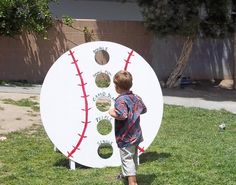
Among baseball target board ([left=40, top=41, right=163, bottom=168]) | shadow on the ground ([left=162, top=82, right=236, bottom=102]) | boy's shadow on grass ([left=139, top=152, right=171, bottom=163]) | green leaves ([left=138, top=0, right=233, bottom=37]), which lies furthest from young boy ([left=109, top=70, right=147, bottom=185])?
green leaves ([left=138, top=0, right=233, bottom=37])

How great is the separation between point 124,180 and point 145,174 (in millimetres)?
374

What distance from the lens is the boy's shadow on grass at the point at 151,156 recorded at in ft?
23.9

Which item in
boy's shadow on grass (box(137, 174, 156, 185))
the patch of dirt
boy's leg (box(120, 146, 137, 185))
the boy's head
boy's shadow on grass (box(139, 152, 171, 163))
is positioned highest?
the boy's head

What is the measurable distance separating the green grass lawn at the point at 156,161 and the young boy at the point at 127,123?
0.28 m

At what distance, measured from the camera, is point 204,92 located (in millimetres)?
15992

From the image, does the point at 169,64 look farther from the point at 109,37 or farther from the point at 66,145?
the point at 66,145

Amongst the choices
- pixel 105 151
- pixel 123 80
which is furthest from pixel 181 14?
pixel 123 80

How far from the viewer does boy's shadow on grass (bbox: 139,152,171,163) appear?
23.9 ft

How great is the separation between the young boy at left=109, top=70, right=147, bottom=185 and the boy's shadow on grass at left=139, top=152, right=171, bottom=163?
4.04 ft

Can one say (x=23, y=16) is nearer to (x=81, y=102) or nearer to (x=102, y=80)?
(x=102, y=80)

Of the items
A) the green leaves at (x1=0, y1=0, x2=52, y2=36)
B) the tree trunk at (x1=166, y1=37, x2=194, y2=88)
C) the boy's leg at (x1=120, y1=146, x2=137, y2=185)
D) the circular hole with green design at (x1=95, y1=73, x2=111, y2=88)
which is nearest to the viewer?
the boy's leg at (x1=120, y1=146, x2=137, y2=185)

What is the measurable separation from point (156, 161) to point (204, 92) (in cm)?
910

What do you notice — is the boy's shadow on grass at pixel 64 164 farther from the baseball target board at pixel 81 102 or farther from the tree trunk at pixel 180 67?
the tree trunk at pixel 180 67

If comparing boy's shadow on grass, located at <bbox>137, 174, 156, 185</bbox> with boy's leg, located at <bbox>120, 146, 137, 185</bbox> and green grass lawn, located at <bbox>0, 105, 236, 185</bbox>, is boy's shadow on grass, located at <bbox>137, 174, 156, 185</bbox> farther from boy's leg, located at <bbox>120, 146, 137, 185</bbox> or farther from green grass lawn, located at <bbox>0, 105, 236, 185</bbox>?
boy's leg, located at <bbox>120, 146, 137, 185</bbox>
